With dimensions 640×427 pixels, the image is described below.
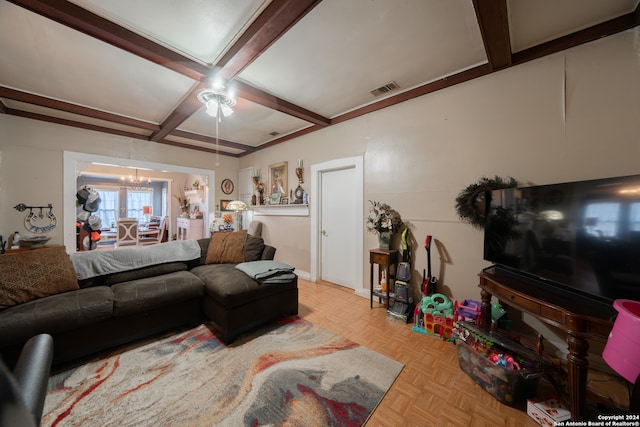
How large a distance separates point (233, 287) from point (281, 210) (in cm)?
246

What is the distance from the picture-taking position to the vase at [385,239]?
283 centimetres

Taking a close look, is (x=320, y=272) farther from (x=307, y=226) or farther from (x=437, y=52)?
(x=437, y=52)

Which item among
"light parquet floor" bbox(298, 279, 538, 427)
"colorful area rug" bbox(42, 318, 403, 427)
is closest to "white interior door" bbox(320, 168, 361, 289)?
"light parquet floor" bbox(298, 279, 538, 427)

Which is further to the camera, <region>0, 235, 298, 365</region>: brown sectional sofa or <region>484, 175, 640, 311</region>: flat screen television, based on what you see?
<region>0, 235, 298, 365</region>: brown sectional sofa

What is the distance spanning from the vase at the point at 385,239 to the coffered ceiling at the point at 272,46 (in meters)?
1.67

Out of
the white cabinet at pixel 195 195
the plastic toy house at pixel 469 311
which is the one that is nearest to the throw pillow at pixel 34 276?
the plastic toy house at pixel 469 311

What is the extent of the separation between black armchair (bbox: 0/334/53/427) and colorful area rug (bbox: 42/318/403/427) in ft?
2.94

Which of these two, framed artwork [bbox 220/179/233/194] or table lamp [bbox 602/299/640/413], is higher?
framed artwork [bbox 220/179/233/194]

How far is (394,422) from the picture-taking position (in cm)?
139

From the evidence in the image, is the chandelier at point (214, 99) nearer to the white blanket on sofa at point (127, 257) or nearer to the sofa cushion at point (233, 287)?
the white blanket on sofa at point (127, 257)

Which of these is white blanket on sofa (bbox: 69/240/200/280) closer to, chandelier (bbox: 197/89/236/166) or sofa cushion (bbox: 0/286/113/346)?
sofa cushion (bbox: 0/286/113/346)

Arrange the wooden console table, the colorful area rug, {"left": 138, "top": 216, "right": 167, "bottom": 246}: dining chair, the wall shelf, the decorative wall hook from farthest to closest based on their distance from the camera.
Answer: {"left": 138, "top": 216, "right": 167, "bottom": 246}: dining chair, the wall shelf, the decorative wall hook, the colorful area rug, the wooden console table

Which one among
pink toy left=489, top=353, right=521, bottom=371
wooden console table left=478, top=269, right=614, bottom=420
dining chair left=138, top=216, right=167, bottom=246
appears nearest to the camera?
wooden console table left=478, top=269, right=614, bottom=420

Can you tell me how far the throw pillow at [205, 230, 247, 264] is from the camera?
9.84ft
